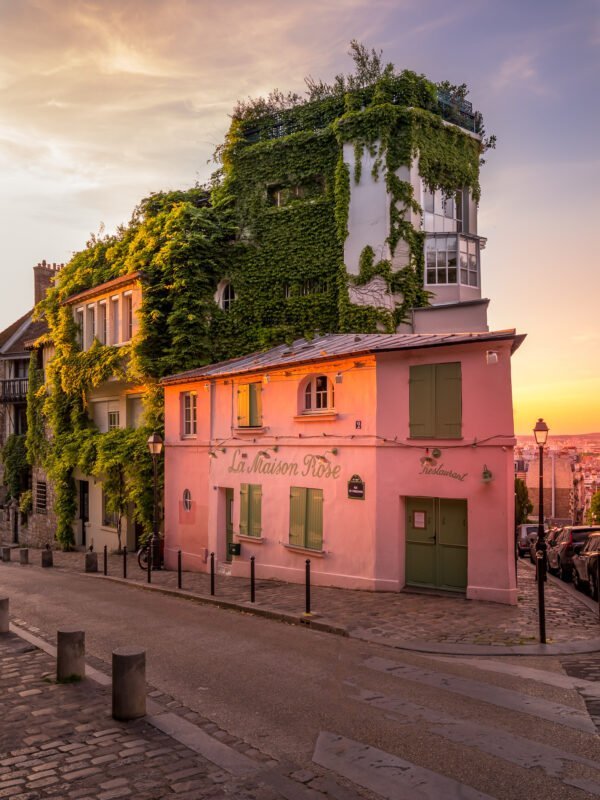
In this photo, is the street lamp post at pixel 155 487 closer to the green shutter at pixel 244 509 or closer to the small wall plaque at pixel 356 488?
the green shutter at pixel 244 509

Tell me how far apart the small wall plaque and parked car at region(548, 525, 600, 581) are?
297 inches

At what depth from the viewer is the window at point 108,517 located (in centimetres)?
3070

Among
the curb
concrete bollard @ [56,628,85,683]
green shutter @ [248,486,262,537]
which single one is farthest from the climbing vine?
concrete bollard @ [56,628,85,683]

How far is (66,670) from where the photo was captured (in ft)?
30.6

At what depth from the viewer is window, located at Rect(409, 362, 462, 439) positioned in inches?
607

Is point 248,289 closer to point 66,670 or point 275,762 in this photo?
point 66,670

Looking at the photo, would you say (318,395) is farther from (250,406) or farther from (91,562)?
(91,562)

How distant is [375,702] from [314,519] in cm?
934

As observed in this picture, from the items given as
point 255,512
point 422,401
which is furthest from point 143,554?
point 422,401

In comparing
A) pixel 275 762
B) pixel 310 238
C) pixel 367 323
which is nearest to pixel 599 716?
pixel 275 762

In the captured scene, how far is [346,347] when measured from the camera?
18.3 m

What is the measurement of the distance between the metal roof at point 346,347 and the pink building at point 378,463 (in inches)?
2.4

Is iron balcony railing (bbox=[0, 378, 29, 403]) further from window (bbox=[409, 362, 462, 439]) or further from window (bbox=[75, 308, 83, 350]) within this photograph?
window (bbox=[409, 362, 462, 439])

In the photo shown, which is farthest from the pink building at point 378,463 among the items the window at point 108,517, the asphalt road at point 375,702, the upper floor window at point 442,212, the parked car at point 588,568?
the window at point 108,517
